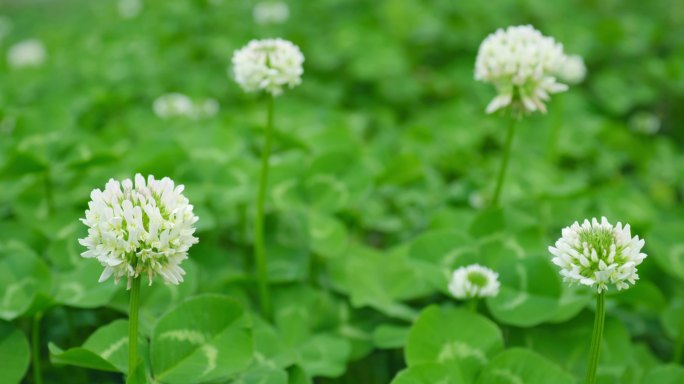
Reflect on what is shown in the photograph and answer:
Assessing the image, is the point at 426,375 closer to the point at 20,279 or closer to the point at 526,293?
the point at 526,293

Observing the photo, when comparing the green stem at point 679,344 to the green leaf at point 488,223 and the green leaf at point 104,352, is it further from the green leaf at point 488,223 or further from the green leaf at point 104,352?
the green leaf at point 104,352

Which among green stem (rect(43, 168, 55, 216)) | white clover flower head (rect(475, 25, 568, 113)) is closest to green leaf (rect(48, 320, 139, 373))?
green stem (rect(43, 168, 55, 216))

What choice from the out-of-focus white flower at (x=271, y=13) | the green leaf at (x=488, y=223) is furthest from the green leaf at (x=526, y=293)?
the out-of-focus white flower at (x=271, y=13)

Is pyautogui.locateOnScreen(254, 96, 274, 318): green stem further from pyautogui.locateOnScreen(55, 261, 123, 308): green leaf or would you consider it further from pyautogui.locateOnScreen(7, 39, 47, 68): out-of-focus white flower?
pyautogui.locateOnScreen(7, 39, 47, 68): out-of-focus white flower

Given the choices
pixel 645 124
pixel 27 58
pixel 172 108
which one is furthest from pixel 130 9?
pixel 645 124

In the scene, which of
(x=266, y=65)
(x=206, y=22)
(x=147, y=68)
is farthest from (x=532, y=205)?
(x=206, y=22)

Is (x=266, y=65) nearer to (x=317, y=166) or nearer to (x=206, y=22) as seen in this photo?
(x=317, y=166)
